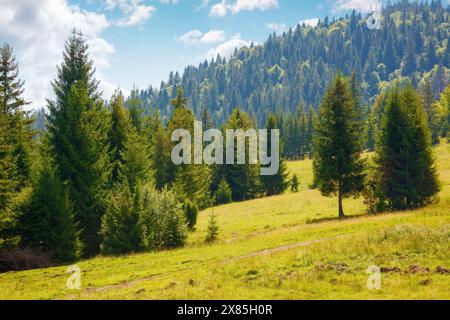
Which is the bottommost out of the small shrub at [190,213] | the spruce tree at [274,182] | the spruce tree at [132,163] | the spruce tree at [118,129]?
the small shrub at [190,213]

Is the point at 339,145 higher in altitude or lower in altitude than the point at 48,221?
higher

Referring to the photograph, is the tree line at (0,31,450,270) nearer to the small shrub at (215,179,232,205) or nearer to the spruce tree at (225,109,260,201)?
the small shrub at (215,179,232,205)

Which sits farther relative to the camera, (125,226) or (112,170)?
(112,170)

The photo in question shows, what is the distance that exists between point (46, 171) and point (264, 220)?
2412 cm

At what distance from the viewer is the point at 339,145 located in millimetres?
35969

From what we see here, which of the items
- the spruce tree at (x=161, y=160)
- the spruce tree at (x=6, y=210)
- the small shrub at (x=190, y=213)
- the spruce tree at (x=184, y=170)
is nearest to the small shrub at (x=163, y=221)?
the spruce tree at (x=6, y=210)

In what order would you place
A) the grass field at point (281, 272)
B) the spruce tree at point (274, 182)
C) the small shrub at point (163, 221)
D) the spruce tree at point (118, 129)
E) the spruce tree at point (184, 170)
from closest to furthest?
the grass field at point (281, 272), the small shrub at point (163, 221), the spruce tree at point (118, 129), the spruce tree at point (184, 170), the spruce tree at point (274, 182)

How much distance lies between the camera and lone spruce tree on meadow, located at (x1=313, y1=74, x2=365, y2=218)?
116 feet

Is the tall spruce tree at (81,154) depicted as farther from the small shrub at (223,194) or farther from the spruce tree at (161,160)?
the small shrub at (223,194)

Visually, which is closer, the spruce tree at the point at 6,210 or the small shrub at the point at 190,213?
the spruce tree at the point at 6,210

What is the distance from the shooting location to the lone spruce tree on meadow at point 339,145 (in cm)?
3550

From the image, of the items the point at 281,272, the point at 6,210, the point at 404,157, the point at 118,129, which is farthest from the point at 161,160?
the point at 281,272

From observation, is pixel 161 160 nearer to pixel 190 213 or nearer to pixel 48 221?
pixel 190 213
